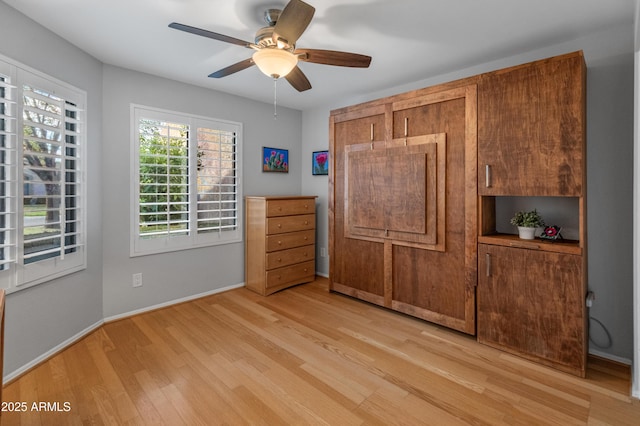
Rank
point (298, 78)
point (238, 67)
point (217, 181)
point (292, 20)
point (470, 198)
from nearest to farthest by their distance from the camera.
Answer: point (292, 20) → point (238, 67) → point (298, 78) → point (470, 198) → point (217, 181)

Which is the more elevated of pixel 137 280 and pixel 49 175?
pixel 49 175

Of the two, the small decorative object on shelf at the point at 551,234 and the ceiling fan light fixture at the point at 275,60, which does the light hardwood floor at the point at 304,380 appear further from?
the ceiling fan light fixture at the point at 275,60

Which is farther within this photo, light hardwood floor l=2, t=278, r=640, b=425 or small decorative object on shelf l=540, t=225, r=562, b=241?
small decorative object on shelf l=540, t=225, r=562, b=241

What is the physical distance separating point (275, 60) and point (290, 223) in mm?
2248

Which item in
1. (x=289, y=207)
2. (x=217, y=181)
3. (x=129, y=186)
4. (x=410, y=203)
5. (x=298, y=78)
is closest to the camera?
(x=298, y=78)

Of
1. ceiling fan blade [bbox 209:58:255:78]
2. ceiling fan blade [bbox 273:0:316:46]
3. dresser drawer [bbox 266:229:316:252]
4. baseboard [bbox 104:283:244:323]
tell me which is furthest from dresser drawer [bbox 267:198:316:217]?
ceiling fan blade [bbox 273:0:316:46]

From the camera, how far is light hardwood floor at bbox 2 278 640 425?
178cm

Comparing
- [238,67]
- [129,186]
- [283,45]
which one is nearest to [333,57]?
[283,45]

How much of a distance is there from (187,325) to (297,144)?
2.81 metres

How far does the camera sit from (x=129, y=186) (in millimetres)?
3076

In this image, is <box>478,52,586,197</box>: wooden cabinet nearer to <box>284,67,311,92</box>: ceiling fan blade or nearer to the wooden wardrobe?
the wooden wardrobe

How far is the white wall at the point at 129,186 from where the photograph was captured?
2971 millimetres

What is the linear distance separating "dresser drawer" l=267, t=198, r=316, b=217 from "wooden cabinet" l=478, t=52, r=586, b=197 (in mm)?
2123

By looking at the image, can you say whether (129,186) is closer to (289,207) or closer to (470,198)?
(289,207)
